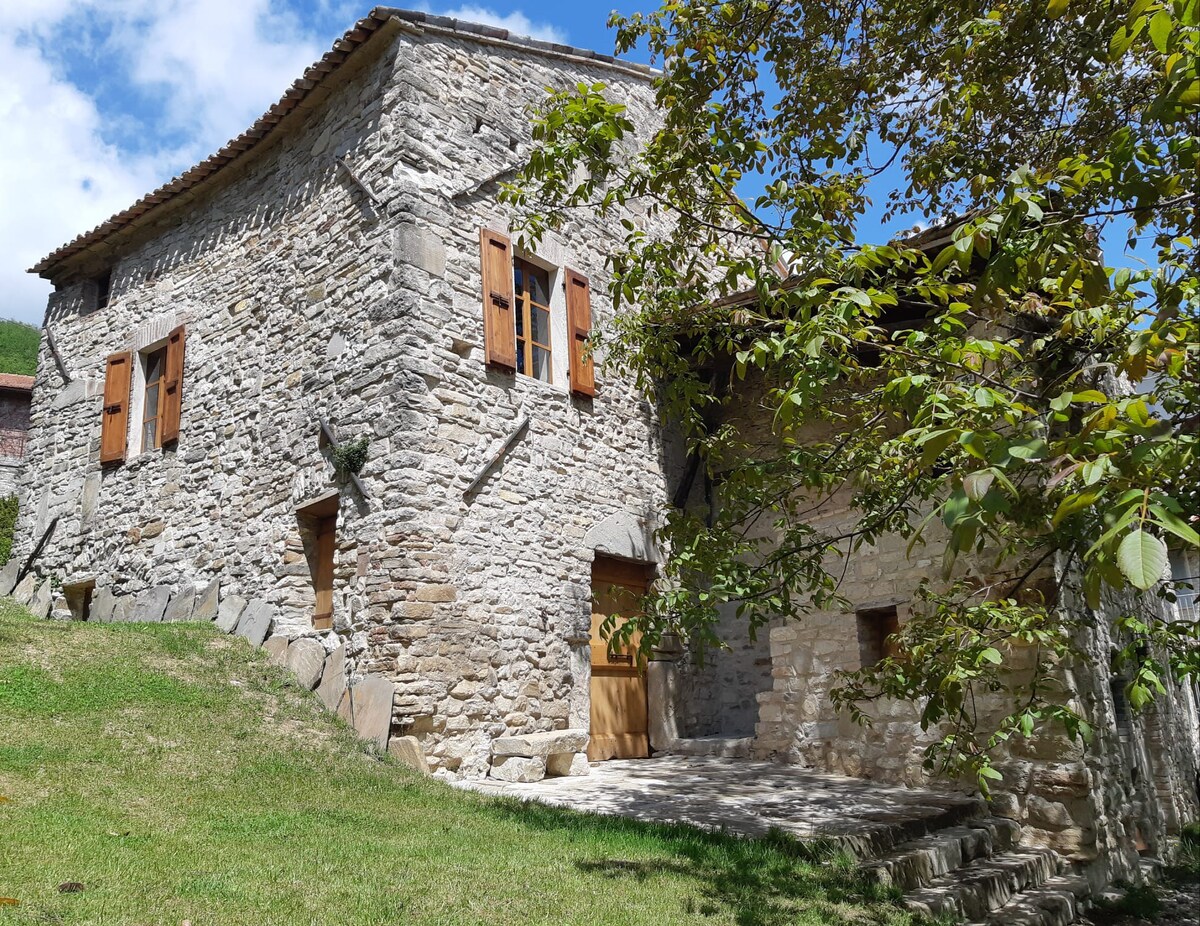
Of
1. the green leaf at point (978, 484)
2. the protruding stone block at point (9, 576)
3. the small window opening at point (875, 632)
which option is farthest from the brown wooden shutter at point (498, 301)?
the protruding stone block at point (9, 576)

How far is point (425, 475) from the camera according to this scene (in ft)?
24.5

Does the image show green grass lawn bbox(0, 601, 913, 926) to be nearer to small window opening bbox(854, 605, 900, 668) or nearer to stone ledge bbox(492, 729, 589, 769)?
stone ledge bbox(492, 729, 589, 769)

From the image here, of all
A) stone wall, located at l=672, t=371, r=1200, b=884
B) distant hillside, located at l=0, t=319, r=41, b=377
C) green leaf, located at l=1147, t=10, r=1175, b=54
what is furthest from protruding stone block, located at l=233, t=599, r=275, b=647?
distant hillside, located at l=0, t=319, r=41, b=377

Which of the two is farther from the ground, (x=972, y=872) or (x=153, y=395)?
(x=153, y=395)

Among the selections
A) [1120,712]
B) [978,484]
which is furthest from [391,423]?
[1120,712]

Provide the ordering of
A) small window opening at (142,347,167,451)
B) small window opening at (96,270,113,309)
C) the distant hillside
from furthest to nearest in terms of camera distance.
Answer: the distant hillside
small window opening at (96,270,113,309)
small window opening at (142,347,167,451)

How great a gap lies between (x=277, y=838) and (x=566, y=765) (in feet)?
11.2

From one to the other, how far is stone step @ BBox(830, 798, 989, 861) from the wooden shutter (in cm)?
Answer: 495

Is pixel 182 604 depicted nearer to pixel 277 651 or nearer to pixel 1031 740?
pixel 277 651

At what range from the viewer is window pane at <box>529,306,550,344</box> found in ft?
30.2

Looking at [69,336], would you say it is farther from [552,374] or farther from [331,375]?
[552,374]

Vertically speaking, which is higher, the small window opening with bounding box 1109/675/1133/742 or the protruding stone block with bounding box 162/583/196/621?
the protruding stone block with bounding box 162/583/196/621

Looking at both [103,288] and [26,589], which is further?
[103,288]

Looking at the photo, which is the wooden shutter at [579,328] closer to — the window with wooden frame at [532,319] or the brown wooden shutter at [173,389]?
the window with wooden frame at [532,319]
